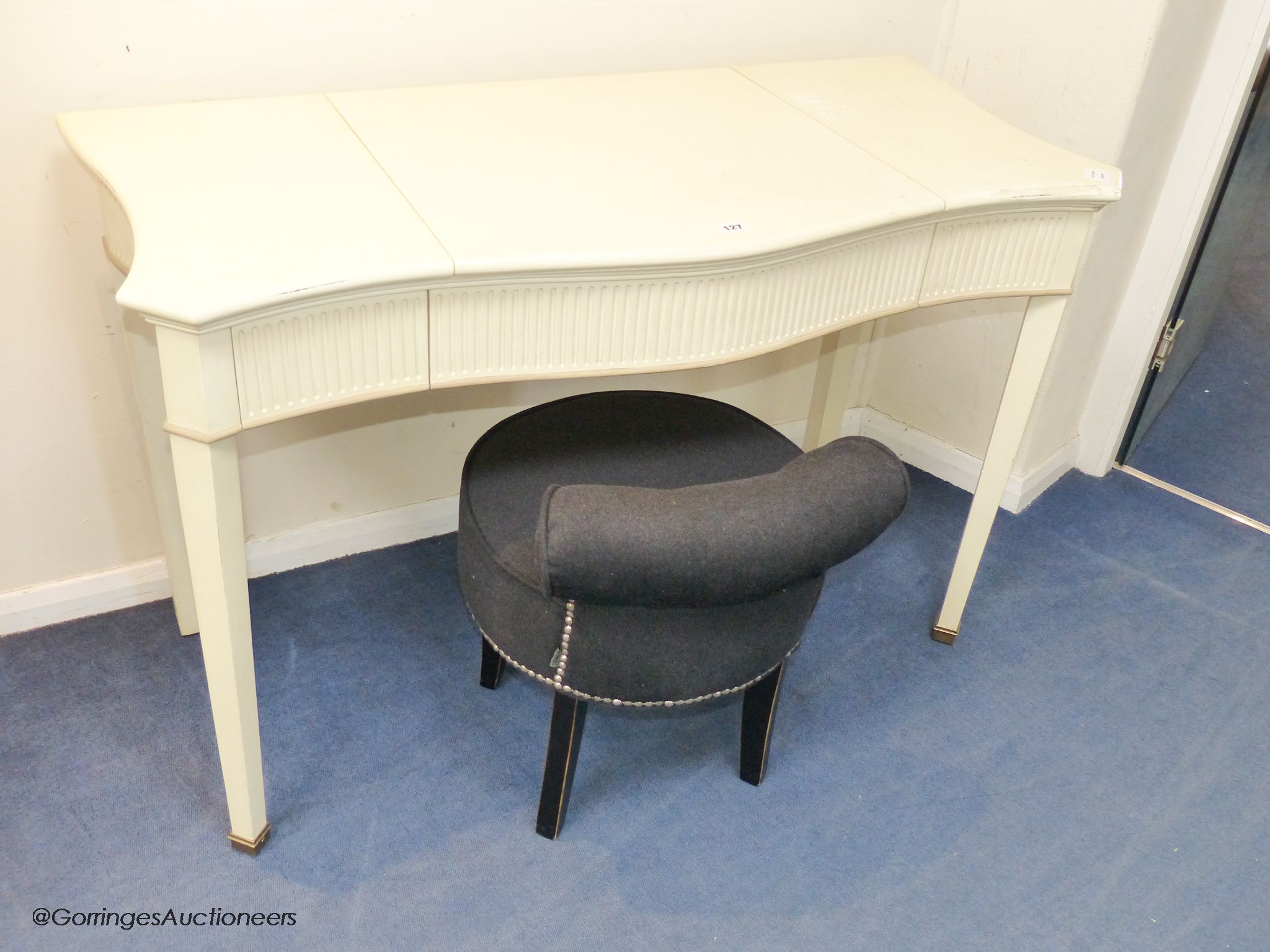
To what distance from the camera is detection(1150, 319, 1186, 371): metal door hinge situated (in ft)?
6.88

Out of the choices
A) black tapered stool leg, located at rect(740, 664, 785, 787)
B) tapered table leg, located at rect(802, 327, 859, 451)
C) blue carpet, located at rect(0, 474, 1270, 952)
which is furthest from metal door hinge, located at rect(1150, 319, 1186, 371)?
black tapered stool leg, located at rect(740, 664, 785, 787)

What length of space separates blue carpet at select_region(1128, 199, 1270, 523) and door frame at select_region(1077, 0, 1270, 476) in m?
0.16

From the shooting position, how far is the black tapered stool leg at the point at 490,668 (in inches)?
61.2

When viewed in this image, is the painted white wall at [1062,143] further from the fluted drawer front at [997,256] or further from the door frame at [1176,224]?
the fluted drawer front at [997,256]

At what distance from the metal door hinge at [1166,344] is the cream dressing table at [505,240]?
2.39 feet

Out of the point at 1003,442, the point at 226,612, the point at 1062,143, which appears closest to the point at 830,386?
the point at 1003,442

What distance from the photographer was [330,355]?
40.6 inches

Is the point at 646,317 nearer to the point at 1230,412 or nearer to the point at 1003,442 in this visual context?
the point at 1003,442

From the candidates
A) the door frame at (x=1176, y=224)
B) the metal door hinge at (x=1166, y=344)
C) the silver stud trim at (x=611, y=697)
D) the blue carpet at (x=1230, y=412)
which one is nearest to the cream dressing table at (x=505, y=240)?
the silver stud trim at (x=611, y=697)

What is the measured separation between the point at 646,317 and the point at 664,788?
2.14 feet

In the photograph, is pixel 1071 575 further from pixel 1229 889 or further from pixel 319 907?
A: pixel 319 907

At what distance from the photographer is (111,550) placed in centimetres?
162

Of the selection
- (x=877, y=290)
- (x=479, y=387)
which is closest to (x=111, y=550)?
(x=479, y=387)

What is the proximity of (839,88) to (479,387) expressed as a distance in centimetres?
68
